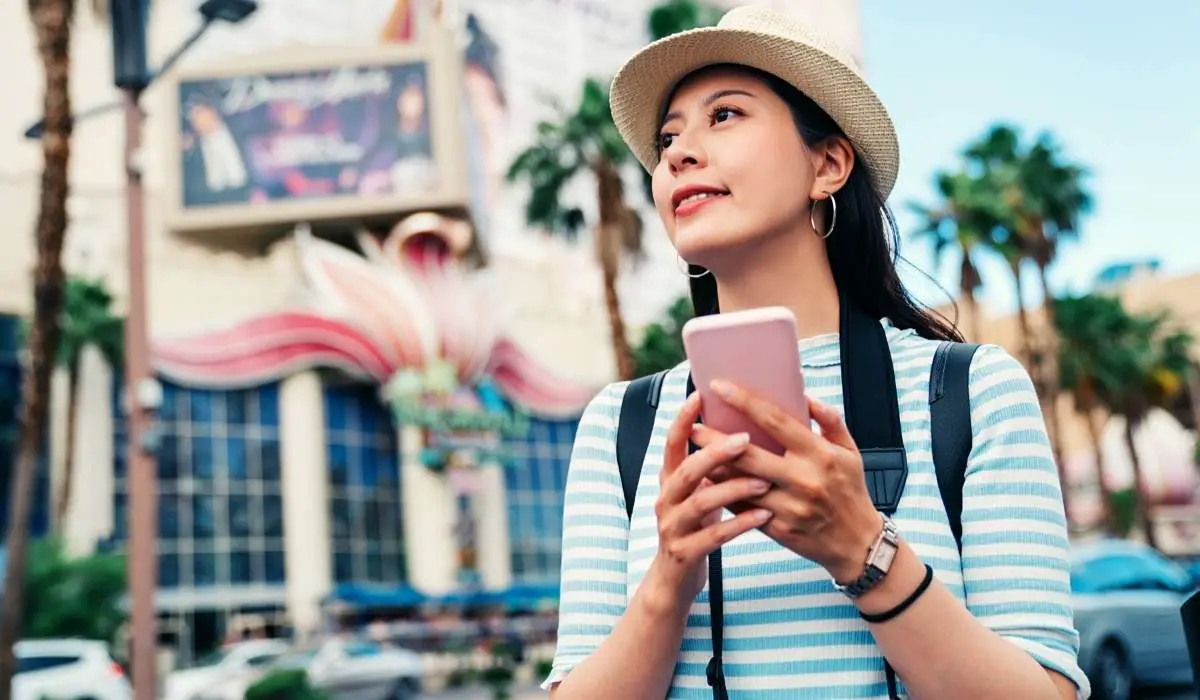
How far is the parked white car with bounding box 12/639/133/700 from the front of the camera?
1537cm

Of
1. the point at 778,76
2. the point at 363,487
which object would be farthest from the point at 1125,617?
the point at 363,487

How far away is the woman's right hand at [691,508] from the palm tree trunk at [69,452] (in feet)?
110

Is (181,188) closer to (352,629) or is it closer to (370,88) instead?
(370,88)

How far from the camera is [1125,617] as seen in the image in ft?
39.6

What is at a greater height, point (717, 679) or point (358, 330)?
point (358, 330)

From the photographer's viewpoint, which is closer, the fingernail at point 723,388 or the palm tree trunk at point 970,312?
the fingernail at point 723,388

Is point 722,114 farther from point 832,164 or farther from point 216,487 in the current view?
point 216,487

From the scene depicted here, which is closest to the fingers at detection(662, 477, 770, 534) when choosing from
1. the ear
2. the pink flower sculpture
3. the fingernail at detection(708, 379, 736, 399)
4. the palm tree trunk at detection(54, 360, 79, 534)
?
the fingernail at detection(708, 379, 736, 399)

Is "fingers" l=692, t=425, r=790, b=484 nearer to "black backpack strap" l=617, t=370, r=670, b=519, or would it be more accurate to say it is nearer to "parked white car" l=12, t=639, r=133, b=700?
"black backpack strap" l=617, t=370, r=670, b=519

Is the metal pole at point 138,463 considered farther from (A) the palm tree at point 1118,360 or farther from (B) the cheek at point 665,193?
(A) the palm tree at point 1118,360

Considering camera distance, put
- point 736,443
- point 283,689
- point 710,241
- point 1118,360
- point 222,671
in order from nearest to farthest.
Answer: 1. point 736,443
2. point 710,241
3. point 283,689
4. point 222,671
5. point 1118,360

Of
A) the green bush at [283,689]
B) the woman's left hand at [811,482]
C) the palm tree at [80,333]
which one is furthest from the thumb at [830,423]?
the palm tree at [80,333]

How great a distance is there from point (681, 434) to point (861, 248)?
740 millimetres

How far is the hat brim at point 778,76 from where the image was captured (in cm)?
200
